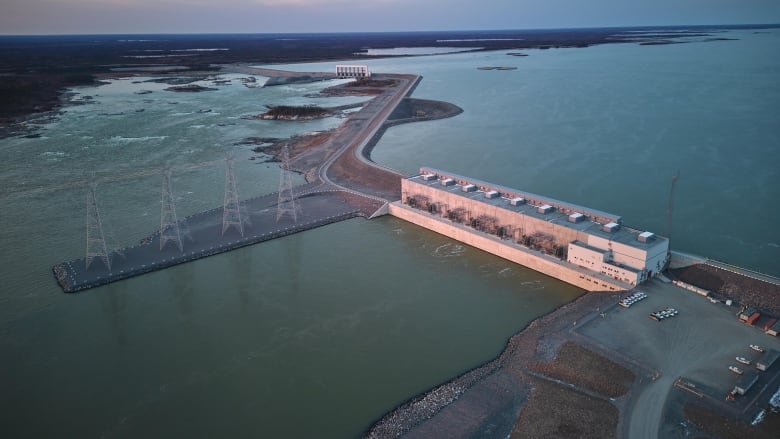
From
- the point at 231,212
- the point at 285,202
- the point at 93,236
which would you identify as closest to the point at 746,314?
the point at 285,202

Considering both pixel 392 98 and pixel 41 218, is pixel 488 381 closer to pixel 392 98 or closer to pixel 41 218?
pixel 41 218

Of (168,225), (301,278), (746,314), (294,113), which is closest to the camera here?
(746,314)

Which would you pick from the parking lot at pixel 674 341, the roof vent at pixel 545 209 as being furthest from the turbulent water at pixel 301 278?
the roof vent at pixel 545 209

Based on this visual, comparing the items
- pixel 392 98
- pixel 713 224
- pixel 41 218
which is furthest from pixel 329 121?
pixel 713 224

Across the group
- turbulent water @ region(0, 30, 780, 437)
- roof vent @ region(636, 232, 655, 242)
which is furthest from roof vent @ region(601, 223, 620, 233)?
turbulent water @ region(0, 30, 780, 437)

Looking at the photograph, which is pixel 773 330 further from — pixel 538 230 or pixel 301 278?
pixel 301 278
